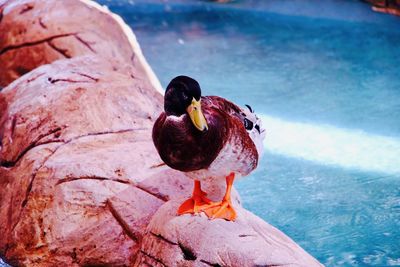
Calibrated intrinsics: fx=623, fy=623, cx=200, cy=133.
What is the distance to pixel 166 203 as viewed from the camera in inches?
89.7

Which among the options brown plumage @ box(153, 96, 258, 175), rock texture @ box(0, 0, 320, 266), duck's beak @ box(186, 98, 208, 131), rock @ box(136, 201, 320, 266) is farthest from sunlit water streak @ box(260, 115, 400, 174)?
duck's beak @ box(186, 98, 208, 131)

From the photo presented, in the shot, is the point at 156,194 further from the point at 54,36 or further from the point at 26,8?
the point at 26,8

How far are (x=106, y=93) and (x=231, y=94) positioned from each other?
2.42m

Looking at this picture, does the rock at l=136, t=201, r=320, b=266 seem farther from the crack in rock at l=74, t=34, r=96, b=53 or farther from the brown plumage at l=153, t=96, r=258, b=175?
the crack in rock at l=74, t=34, r=96, b=53

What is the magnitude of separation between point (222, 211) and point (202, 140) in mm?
308

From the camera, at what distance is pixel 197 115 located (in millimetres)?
1888

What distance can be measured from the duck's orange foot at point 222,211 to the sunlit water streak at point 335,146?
5.94ft

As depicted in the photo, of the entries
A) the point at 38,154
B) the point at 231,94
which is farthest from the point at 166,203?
the point at 231,94

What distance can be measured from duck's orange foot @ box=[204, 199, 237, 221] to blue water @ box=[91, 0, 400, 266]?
92cm

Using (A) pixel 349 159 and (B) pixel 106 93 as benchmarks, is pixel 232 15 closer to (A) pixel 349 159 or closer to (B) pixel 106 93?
(A) pixel 349 159

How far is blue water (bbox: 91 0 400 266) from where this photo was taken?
317cm

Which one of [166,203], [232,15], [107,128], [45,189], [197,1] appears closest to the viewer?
[166,203]

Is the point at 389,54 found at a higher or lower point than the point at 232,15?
higher

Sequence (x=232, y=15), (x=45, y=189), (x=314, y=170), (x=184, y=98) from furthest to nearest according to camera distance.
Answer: (x=232, y=15), (x=314, y=170), (x=45, y=189), (x=184, y=98)
